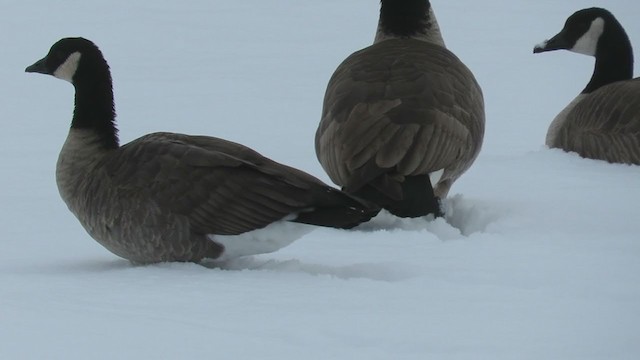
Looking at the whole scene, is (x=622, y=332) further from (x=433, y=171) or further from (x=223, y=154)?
(x=433, y=171)

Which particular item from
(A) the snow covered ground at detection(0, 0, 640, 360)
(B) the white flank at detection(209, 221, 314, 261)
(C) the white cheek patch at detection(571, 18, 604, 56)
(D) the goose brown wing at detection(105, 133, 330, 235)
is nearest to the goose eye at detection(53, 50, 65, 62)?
(A) the snow covered ground at detection(0, 0, 640, 360)

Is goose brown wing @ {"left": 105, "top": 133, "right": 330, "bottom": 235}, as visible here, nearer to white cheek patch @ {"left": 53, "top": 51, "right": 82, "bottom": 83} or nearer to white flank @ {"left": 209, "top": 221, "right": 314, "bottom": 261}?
white flank @ {"left": 209, "top": 221, "right": 314, "bottom": 261}

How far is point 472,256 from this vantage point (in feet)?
19.5

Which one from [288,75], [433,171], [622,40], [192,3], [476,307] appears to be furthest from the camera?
[192,3]

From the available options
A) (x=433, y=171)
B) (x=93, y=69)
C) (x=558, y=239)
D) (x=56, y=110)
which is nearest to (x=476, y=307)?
(x=558, y=239)

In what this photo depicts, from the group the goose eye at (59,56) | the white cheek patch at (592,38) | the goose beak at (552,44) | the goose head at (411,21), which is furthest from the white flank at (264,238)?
the white cheek patch at (592,38)

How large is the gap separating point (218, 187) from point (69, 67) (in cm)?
180

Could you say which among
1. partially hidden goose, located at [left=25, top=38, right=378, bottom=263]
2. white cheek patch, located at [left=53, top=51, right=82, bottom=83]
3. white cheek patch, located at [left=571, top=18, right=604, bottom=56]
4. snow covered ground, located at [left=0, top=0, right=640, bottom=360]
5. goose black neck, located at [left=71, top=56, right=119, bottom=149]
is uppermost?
white cheek patch, located at [left=53, top=51, right=82, bottom=83]

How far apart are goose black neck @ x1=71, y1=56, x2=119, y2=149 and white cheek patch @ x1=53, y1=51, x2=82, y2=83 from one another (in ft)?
0.16

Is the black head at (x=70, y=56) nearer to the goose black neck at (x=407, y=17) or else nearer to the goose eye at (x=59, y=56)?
the goose eye at (x=59, y=56)

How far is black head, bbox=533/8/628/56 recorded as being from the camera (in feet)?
38.0

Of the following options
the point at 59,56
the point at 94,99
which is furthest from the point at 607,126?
the point at 59,56

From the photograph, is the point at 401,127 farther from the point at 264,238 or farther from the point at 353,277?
the point at 353,277

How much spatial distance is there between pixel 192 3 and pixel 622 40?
16.2 metres
